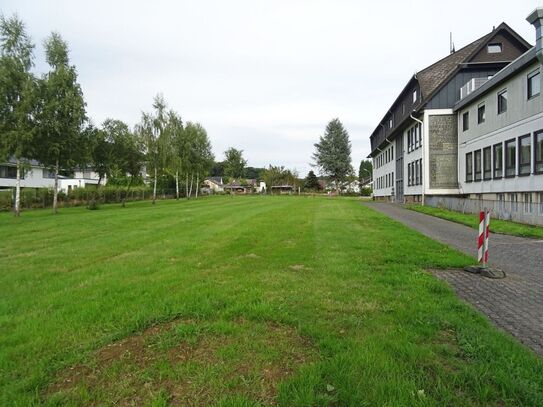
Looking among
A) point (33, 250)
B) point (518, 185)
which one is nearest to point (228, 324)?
point (33, 250)

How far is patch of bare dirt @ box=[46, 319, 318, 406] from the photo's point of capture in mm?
3029

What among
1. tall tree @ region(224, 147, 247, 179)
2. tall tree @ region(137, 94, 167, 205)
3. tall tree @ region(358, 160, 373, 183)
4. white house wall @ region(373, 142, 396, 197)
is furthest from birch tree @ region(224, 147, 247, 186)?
tall tree @ region(137, 94, 167, 205)

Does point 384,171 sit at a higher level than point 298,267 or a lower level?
higher

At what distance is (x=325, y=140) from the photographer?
81812mm

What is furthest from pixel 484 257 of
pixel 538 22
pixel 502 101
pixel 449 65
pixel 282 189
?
pixel 282 189

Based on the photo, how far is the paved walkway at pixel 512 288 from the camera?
464cm

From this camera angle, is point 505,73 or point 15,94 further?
point 15,94

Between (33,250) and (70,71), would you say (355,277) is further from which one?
(70,71)

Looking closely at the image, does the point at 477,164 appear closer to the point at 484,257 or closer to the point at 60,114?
the point at 484,257

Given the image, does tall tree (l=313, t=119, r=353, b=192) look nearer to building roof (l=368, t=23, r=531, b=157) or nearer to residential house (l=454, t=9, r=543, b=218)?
building roof (l=368, t=23, r=531, b=157)

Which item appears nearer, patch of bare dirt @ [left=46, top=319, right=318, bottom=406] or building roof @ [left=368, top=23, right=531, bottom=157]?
patch of bare dirt @ [left=46, top=319, right=318, bottom=406]

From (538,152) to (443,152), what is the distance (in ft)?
37.9

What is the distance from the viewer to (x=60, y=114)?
88.2ft

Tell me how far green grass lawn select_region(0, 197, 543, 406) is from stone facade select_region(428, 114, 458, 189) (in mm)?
24210
